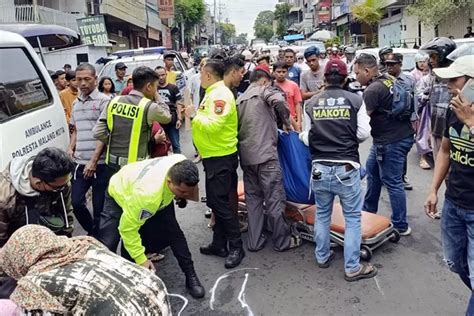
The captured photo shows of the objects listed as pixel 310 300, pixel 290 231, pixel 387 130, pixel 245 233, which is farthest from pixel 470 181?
pixel 245 233

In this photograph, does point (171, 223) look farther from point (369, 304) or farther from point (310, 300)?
point (369, 304)

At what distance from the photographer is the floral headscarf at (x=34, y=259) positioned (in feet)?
5.91

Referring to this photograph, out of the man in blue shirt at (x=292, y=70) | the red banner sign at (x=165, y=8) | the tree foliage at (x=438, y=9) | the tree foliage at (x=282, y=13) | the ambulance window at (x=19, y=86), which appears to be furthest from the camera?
the tree foliage at (x=282, y=13)

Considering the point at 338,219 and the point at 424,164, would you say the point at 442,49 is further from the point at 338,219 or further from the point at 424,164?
the point at 424,164

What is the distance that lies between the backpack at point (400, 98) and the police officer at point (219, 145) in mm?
1428

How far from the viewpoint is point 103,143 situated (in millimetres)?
4301

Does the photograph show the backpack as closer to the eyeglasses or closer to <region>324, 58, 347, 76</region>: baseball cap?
<region>324, 58, 347, 76</region>: baseball cap

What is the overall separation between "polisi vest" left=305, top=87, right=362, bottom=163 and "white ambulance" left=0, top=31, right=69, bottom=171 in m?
2.28

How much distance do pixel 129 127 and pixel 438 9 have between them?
20453mm

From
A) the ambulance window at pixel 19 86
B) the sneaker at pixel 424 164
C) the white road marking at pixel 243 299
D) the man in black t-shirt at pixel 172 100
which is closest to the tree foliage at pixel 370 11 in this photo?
the sneaker at pixel 424 164

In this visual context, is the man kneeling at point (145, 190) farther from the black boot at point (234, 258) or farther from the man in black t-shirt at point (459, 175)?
the man in black t-shirt at point (459, 175)

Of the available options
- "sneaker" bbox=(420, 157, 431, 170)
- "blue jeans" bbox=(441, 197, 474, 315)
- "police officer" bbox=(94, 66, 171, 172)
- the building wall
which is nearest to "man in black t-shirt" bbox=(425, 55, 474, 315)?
"blue jeans" bbox=(441, 197, 474, 315)

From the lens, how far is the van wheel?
426 centimetres

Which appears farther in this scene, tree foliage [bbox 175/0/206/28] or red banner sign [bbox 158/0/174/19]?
tree foliage [bbox 175/0/206/28]
